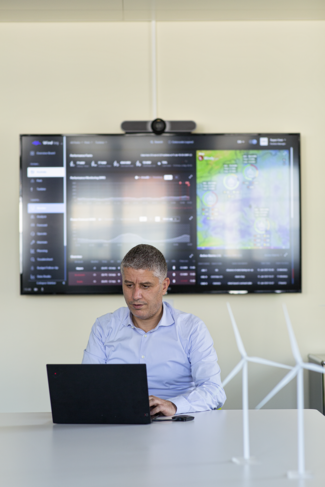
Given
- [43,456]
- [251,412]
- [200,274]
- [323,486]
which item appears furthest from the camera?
[200,274]

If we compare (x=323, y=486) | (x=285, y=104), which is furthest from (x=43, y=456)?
(x=285, y=104)

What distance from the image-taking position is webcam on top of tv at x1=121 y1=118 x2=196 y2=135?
312 centimetres

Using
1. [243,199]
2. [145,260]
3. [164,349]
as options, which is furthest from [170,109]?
[164,349]

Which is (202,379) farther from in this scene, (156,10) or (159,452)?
(156,10)

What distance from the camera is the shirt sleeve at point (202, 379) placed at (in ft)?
6.02

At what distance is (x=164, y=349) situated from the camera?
214 centimetres

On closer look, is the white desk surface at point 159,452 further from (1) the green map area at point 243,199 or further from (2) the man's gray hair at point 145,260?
(1) the green map area at point 243,199

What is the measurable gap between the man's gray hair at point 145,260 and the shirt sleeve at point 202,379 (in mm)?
301

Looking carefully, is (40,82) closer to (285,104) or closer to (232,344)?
(285,104)

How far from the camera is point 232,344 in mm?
3158

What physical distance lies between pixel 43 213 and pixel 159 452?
2030mm

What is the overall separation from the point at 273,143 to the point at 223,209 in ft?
1.73

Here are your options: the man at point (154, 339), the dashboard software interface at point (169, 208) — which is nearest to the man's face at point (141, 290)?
the man at point (154, 339)

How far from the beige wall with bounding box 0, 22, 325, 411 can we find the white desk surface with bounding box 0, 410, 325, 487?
1379 mm
